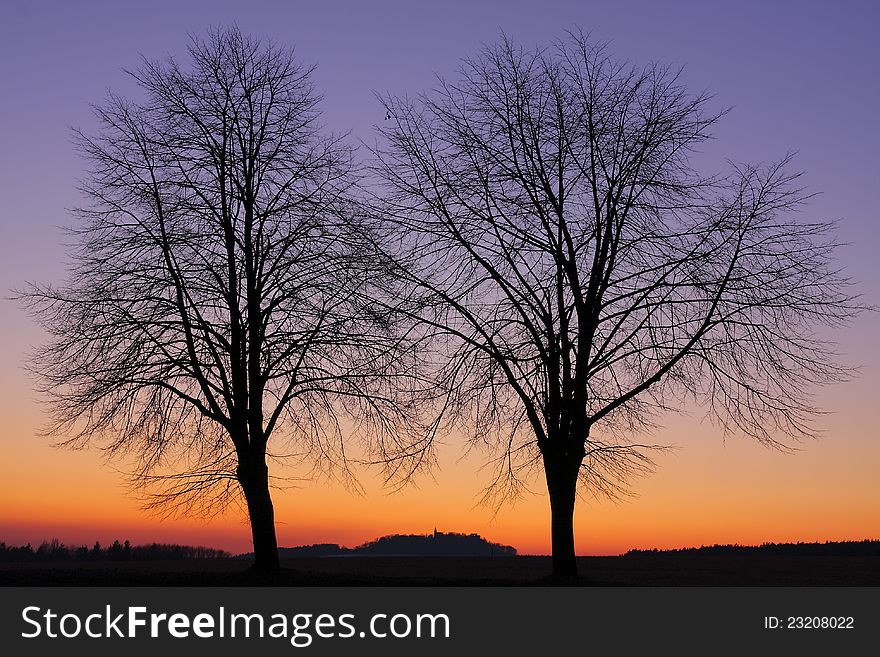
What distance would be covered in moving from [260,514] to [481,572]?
6.74m

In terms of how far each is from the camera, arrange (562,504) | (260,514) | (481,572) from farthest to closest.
→ (481,572)
(260,514)
(562,504)

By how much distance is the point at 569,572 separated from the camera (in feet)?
75.7

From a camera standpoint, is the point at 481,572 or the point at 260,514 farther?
the point at 481,572

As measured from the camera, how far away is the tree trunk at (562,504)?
76.0ft

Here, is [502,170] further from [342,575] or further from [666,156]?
[342,575]

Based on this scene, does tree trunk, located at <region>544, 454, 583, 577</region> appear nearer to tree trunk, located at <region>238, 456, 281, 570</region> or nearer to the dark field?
the dark field

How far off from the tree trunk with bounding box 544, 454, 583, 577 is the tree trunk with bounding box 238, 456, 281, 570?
23.0 ft

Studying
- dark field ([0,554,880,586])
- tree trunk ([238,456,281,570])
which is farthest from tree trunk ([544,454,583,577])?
tree trunk ([238,456,281,570])

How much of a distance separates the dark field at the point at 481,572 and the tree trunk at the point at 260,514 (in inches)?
18.2

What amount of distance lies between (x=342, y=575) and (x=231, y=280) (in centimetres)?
786

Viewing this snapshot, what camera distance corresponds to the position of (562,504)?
912 inches

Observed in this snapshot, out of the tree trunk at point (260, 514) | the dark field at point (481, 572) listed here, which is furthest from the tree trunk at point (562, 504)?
the tree trunk at point (260, 514)

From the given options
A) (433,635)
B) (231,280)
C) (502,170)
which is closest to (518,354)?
(502,170)

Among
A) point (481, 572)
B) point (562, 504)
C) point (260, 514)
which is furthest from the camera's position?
point (481, 572)
